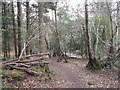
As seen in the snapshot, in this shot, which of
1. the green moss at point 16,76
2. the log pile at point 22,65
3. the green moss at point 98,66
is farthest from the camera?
the green moss at point 98,66

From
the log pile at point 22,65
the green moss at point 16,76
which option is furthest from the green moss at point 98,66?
the green moss at point 16,76

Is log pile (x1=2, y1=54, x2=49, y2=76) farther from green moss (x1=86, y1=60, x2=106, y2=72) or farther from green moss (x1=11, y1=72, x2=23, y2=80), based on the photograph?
green moss (x1=86, y1=60, x2=106, y2=72)

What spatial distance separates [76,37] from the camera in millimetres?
24797

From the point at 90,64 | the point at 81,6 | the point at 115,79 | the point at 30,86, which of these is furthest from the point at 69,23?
the point at 30,86

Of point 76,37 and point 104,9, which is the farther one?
point 76,37

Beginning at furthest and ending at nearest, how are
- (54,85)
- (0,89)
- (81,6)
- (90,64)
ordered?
(81,6) → (90,64) → (54,85) → (0,89)

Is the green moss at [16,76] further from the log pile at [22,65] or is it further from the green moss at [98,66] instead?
the green moss at [98,66]

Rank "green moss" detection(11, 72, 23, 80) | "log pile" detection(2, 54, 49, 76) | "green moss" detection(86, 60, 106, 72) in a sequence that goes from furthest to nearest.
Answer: "green moss" detection(86, 60, 106, 72) → "log pile" detection(2, 54, 49, 76) → "green moss" detection(11, 72, 23, 80)

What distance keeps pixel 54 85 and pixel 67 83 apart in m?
0.86

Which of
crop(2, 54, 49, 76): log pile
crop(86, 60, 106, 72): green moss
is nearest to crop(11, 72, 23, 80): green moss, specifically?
crop(2, 54, 49, 76): log pile

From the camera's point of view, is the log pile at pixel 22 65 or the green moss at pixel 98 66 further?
the green moss at pixel 98 66

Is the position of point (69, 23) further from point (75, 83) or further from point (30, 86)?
point (30, 86)

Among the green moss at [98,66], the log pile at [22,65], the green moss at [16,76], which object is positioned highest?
the log pile at [22,65]

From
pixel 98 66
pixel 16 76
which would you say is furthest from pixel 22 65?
pixel 98 66
